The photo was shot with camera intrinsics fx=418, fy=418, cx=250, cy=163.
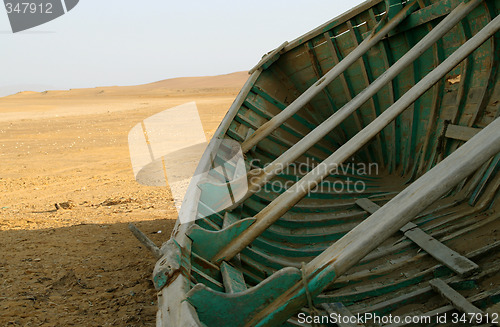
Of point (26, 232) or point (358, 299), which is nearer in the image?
point (358, 299)

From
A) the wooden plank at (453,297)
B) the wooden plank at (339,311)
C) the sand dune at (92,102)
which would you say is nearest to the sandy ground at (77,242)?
the wooden plank at (339,311)

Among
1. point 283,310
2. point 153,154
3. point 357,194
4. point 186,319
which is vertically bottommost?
point 153,154

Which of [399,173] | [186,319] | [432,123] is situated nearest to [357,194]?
[399,173]

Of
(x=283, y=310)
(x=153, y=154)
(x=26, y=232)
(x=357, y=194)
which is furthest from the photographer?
(x=153, y=154)

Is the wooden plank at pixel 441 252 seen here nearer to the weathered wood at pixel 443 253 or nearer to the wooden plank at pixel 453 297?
the weathered wood at pixel 443 253

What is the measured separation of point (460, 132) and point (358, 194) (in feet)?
4.29

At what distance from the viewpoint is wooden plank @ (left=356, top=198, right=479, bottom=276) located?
3.06 m

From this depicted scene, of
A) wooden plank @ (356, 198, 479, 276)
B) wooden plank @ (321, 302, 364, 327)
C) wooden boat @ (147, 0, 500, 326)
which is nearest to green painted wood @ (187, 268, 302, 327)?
wooden boat @ (147, 0, 500, 326)

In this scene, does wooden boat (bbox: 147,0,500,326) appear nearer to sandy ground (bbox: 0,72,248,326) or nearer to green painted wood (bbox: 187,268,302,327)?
green painted wood (bbox: 187,268,302,327)

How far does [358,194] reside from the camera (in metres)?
4.99

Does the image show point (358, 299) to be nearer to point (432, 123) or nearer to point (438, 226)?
point (438, 226)

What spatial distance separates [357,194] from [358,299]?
202cm

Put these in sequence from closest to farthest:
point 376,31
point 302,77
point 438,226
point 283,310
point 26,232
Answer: point 283,310 → point 438,226 → point 376,31 → point 26,232 → point 302,77

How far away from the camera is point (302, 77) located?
19.4 feet
